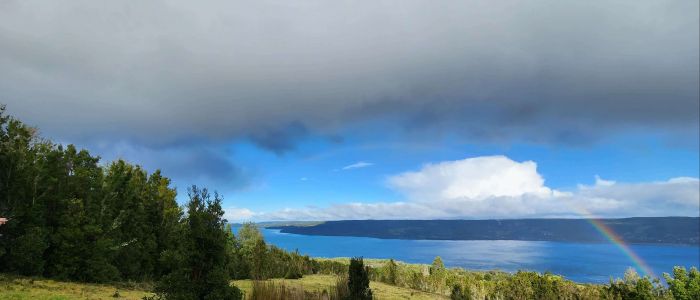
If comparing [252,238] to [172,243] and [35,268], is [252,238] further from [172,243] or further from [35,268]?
[35,268]

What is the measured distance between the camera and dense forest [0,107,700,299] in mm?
11547

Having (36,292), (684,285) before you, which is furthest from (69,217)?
(684,285)

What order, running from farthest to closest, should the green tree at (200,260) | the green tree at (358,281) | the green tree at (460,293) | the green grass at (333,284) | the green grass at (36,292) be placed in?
the green tree at (460,293), the green grass at (333,284), the green grass at (36,292), the green tree at (358,281), the green tree at (200,260)

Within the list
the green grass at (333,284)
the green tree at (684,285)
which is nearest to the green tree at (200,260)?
the green grass at (333,284)

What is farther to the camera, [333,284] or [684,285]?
[684,285]

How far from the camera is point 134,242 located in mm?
34781

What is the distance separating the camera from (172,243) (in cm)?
3659

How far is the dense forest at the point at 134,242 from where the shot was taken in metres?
11.5

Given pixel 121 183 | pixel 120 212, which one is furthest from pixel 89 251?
pixel 121 183

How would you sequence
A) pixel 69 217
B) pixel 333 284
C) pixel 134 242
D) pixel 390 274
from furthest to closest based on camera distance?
pixel 390 274, pixel 134 242, pixel 333 284, pixel 69 217

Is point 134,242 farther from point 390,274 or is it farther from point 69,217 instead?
point 390,274

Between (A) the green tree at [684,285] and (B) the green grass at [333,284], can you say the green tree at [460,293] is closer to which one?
(B) the green grass at [333,284]

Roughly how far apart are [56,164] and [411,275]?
35.5 m

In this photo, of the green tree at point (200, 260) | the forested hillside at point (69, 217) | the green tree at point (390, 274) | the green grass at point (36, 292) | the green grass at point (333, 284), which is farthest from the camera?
the green tree at point (390, 274)
